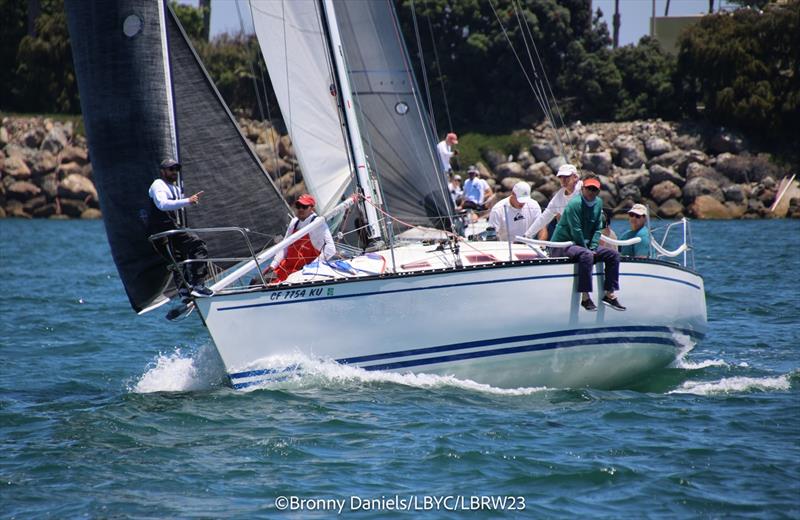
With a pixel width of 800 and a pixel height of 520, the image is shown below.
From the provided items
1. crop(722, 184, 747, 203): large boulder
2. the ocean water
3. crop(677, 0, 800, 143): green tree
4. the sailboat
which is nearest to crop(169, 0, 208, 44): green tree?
crop(677, 0, 800, 143): green tree

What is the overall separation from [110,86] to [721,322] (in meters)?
10.5

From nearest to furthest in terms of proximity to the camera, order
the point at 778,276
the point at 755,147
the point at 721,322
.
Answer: the point at 721,322, the point at 778,276, the point at 755,147

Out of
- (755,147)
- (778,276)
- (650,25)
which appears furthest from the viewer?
(650,25)

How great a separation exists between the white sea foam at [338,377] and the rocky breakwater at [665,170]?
115ft

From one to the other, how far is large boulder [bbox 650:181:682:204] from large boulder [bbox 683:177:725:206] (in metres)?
0.41

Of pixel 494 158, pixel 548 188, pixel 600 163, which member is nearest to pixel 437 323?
pixel 548 188

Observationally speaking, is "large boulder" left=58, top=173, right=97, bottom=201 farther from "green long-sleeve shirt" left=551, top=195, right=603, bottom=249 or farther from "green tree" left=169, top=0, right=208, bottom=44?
"green long-sleeve shirt" left=551, top=195, right=603, bottom=249

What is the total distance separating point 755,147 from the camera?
175 ft

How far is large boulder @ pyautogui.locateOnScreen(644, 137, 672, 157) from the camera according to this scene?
5284cm

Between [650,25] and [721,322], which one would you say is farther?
[650,25]

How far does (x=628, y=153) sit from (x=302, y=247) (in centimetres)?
4292

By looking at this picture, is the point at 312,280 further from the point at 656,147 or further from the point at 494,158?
the point at 494,158

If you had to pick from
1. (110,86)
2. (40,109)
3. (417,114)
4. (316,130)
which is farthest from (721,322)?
(40,109)

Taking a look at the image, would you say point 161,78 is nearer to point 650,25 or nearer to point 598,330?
point 598,330
